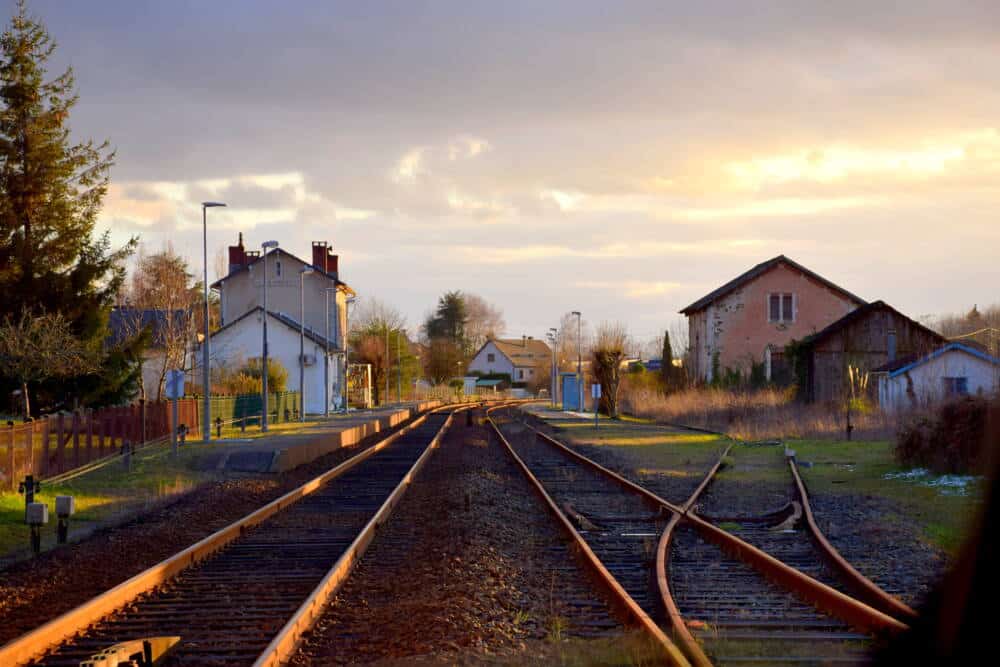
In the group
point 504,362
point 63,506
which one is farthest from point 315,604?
point 504,362

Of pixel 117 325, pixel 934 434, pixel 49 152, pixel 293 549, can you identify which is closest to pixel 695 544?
pixel 293 549

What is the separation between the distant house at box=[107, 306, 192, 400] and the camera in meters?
55.7

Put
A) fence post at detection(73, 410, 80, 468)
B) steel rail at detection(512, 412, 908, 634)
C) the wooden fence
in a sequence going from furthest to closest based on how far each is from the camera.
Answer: fence post at detection(73, 410, 80, 468) < the wooden fence < steel rail at detection(512, 412, 908, 634)

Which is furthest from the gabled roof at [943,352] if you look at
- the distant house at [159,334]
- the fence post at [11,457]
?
the distant house at [159,334]

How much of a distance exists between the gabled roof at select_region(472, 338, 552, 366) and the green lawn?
5522 inches

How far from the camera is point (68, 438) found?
2284 cm

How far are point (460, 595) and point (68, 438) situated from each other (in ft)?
51.9

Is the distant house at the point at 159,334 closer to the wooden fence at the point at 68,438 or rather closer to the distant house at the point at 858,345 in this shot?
the wooden fence at the point at 68,438

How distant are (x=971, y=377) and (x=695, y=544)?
31.1 metres

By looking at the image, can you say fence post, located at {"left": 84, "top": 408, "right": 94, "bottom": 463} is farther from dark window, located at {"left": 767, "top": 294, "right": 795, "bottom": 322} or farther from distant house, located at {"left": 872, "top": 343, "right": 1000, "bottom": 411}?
dark window, located at {"left": 767, "top": 294, "right": 795, "bottom": 322}

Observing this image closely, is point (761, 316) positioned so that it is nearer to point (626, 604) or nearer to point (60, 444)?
point (60, 444)

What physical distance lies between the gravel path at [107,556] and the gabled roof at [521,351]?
489 ft

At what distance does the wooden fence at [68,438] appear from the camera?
1936 cm

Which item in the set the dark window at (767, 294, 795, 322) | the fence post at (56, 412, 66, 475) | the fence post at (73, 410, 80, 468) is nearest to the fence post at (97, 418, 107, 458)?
the fence post at (73, 410, 80, 468)
